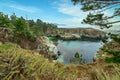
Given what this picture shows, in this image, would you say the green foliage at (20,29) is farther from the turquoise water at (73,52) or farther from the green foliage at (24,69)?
the green foliage at (24,69)

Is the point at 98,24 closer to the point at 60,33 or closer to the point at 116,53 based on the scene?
the point at 116,53

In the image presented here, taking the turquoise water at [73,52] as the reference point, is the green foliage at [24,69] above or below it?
above

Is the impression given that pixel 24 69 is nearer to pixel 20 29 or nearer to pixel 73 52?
pixel 20 29

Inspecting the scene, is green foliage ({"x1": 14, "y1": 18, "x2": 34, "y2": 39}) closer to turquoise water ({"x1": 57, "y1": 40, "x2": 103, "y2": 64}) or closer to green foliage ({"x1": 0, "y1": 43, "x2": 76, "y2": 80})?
turquoise water ({"x1": 57, "y1": 40, "x2": 103, "y2": 64})

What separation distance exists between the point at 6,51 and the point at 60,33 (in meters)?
132

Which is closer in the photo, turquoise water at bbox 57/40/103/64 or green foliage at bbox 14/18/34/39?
green foliage at bbox 14/18/34/39

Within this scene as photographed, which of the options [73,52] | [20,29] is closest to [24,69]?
[20,29]

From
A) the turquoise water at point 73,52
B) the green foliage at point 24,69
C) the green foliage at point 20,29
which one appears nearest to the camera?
the green foliage at point 24,69

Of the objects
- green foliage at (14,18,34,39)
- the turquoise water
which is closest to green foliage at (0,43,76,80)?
green foliage at (14,18,34,39)

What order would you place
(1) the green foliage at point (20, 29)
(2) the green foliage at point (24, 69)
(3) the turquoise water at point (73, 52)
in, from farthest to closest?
(3) the turquoise water at point (73, 52) → (1) the green foliage at point (20, 29) → (2) the green foliage at point (24, 69)

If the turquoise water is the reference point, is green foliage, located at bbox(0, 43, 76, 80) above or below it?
above

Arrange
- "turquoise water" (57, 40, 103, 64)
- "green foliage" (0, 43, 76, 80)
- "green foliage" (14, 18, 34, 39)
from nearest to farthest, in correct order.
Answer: "green foliage" (0, 43, 76, 80)
"green foliage" (14, 18, 34, 39)
"turquoise water" (57, 40, 103, 64)

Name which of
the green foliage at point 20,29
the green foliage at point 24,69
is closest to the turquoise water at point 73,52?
the green foliage at point 20,29

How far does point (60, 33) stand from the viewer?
136750 millimetres
